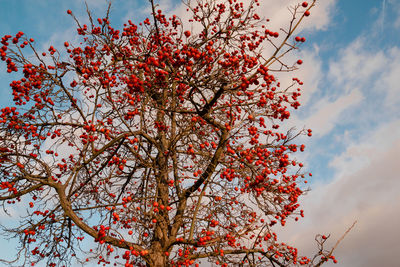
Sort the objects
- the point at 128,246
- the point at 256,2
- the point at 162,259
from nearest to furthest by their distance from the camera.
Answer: the point at 128,246, the point at 162,259, the point at 256,2

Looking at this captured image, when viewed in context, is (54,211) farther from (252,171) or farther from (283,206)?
(283,206)

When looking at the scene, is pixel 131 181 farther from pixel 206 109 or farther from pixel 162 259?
pixel 206 109

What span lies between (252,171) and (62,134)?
16.7ft

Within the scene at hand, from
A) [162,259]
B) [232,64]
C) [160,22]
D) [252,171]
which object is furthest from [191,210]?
[160,22]

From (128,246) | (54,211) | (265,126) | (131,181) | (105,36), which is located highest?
(105,36)

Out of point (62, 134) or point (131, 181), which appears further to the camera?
point (131, 181)

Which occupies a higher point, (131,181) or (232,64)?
(131,181)

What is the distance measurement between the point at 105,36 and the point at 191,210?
467 centimetres

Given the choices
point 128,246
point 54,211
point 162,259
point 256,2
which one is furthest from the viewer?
point 256,2

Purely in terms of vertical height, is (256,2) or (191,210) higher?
(256,2)

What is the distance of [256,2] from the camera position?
27.5ft

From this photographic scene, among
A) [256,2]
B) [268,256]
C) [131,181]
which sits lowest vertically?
[268,256]

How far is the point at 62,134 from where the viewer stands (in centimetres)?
720

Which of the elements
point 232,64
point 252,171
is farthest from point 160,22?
point 252,171
